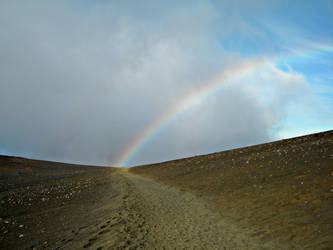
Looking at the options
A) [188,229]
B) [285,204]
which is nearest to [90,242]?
[188,229]

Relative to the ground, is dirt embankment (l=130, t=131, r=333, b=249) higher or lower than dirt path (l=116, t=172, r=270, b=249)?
higher

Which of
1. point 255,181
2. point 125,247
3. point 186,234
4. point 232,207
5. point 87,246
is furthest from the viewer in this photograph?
point 255,181

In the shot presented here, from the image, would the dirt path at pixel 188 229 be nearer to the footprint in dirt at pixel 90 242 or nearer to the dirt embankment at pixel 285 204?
the dirt embankment at pixel 285 204

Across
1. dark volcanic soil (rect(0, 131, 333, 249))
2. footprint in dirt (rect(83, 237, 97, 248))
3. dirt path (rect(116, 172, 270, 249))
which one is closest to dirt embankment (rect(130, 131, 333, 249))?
dark volcanic soil (rect(0, 131, 333, 249))

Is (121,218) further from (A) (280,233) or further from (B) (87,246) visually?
(A) (280,233)

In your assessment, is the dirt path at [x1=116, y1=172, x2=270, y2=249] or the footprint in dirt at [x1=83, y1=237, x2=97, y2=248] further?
the footprint in dirt at [x1=83, y1=237, x2=97, y2=248]

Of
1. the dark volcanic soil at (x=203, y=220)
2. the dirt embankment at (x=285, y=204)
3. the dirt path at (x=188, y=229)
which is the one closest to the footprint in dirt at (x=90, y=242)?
the dark volcanic soil at (x=203, y=220)

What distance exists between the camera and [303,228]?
30.6ft

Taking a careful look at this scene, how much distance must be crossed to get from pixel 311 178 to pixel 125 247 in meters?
13.9

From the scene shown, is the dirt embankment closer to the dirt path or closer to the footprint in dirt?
the dirt path

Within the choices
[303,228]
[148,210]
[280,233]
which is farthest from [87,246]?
[303,228]

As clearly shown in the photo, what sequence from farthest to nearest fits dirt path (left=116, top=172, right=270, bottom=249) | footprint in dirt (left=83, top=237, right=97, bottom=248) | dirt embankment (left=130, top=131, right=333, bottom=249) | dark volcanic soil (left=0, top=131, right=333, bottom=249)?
footprint in dirt (left=83, top=237, right=97, bottom=248)
dark volcanic soil (left=0, top=131, right=333, bottom=249)
dirt path (left=116, top=172, right=270, bottom=249)
dirt embankment (left=130, top=131, right=333, bottom=249)

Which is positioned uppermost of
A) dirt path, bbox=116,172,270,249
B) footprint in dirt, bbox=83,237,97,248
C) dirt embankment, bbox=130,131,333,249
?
dirt embankment, bbox=130,131,333,249

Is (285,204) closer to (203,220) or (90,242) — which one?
(203,220)
